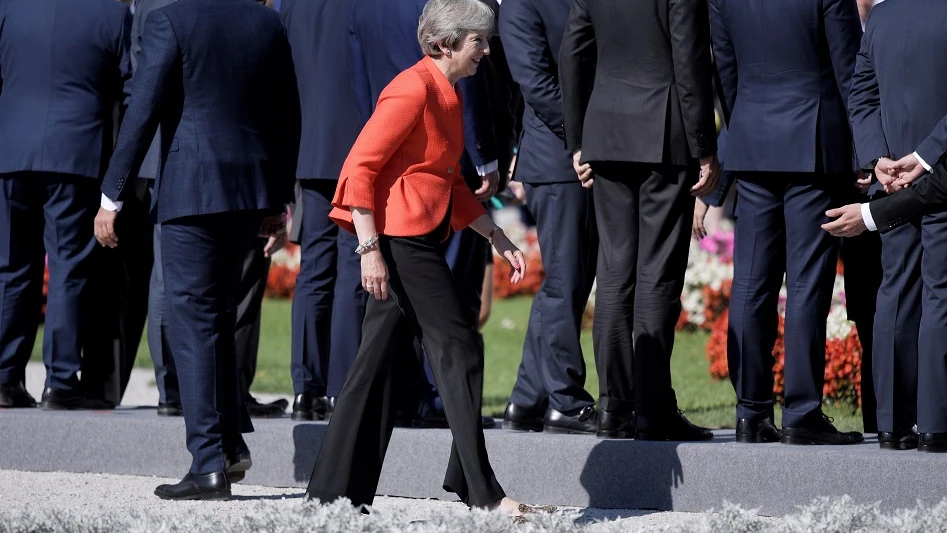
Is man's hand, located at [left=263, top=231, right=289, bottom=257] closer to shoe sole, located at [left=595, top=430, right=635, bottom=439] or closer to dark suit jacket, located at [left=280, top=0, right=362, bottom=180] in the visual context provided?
dark suit jacket, located at [left=280, top=0, right=362, bottom=180]

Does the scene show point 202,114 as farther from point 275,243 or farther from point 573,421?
point 573,421

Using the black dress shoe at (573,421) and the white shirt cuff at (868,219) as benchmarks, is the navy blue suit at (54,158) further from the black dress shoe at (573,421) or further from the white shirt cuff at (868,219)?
the white shirt cuff at (868,219)

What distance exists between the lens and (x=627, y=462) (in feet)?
20.5

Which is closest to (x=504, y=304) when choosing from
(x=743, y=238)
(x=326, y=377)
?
(x=326, y=377)

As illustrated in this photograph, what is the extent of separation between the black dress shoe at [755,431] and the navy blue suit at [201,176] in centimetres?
214

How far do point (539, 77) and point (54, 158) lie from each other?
8.44ft

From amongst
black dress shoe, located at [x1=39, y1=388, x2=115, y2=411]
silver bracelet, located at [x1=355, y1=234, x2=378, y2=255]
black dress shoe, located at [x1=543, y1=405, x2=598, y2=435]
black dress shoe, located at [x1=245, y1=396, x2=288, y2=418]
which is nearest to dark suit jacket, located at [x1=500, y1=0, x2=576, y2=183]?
black dress shoe, located at [x1=543, y1=405, x2=598, y2=435]

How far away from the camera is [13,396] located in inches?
314

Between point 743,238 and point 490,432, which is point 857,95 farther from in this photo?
point 490,432

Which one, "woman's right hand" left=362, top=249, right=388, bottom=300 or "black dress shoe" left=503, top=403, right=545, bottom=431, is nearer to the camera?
"woman's right hand" left=362, top=249, right=388, bottom=300

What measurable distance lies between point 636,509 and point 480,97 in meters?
2.05

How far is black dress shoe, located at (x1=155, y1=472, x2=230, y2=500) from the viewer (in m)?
6.41

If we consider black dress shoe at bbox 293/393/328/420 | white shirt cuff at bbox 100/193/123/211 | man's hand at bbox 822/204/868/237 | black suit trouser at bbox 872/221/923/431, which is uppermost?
man's hand at bbox 822/204/868/237

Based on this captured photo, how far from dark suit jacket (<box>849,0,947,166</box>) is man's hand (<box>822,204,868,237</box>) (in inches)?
13.2
